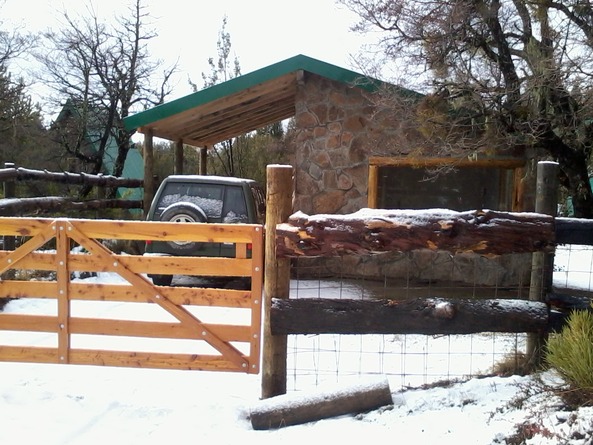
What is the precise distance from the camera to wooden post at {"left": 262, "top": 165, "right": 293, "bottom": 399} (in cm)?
427

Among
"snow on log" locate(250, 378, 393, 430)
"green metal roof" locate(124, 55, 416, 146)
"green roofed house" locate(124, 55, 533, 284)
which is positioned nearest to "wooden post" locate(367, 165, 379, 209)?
"green roofed house" locate(124, 55, 533, 284)

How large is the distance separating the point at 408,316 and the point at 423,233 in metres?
0.62

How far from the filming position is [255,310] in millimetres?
4445

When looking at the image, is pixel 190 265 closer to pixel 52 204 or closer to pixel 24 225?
pixel 24 225

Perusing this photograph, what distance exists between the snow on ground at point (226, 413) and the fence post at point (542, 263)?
0.29 metres

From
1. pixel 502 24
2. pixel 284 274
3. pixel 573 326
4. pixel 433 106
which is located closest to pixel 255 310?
pixel 284 274

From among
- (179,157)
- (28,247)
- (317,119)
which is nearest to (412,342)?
(28,247)

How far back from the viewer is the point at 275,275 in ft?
14.1

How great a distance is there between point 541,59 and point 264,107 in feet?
21.2

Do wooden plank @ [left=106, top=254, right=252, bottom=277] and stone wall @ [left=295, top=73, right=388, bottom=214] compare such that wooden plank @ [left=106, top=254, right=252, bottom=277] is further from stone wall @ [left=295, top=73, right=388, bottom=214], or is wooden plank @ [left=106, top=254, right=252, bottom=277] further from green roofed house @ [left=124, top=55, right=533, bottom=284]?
stone wall @ [left=295, top=73, right=388, bottom=214]

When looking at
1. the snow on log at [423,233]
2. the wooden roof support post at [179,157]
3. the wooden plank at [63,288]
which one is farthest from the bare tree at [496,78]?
the wooden roof support post at [179,157]

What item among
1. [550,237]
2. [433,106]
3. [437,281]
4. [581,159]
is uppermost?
[433,106]

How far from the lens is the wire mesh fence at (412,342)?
4.93 metres

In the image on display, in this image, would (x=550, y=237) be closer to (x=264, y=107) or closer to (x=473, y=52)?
(x=473, y=52)
